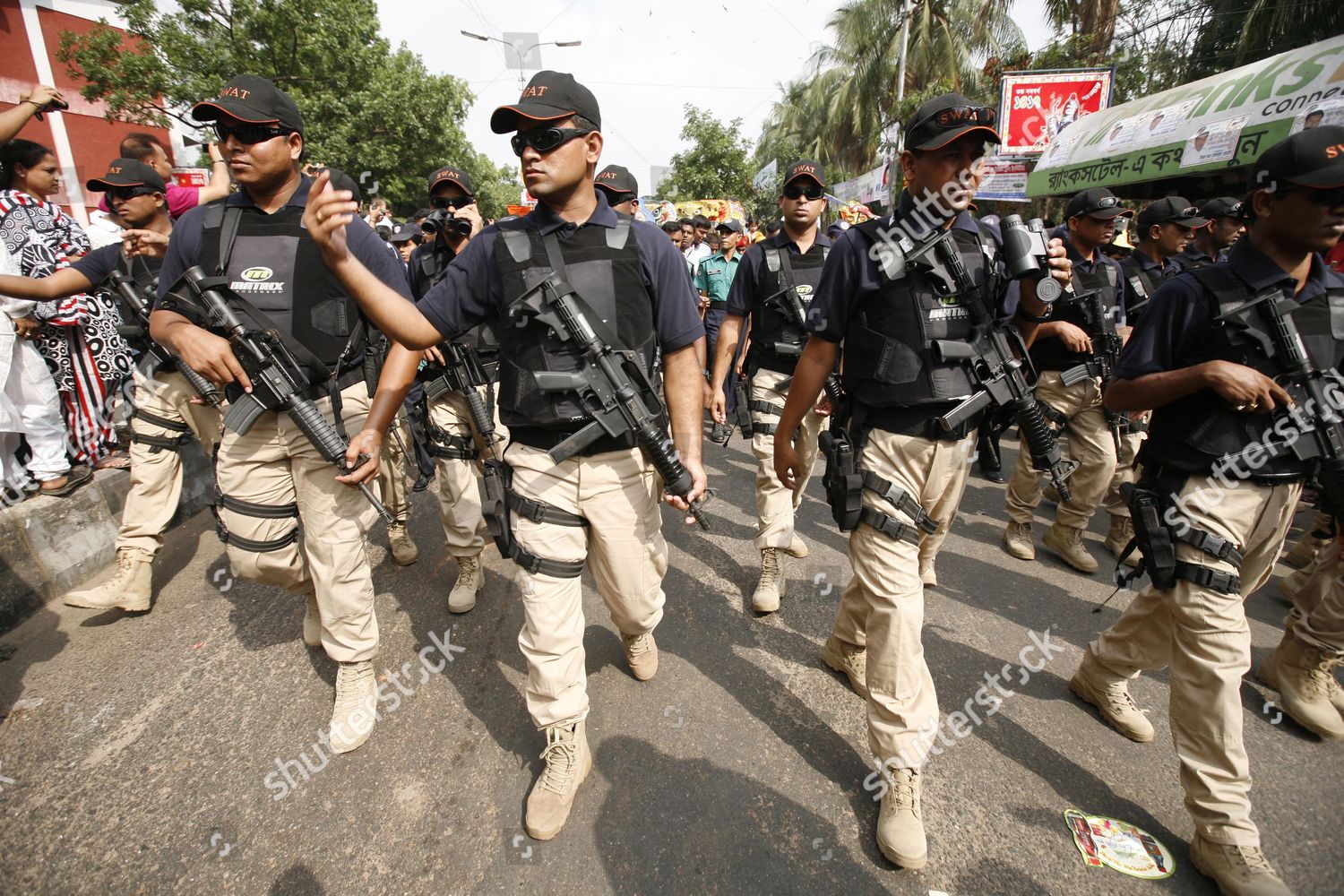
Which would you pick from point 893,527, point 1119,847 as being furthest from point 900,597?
point 1119,847

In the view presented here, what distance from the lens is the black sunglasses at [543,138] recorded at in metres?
1.87

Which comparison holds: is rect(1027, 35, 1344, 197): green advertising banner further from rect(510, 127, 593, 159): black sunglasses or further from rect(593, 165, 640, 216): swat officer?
rect(510, 127, 593, 159): black sunglasses

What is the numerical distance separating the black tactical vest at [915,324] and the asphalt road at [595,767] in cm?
136

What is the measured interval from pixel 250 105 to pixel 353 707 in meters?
2.25

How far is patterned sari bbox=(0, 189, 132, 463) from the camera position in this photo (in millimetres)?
3596

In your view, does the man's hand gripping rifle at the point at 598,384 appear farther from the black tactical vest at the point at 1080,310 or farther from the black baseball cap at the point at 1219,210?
the black baseball cap at the point at 1219,210

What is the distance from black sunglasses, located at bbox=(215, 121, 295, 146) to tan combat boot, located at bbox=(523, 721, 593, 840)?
2.34m

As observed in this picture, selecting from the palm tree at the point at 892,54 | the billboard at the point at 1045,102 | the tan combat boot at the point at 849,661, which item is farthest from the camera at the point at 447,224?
the palm tree at the point at 892,54

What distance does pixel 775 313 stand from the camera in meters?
3.51

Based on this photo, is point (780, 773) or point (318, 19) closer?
point (780, 773)

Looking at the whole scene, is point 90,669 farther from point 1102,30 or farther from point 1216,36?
point 1102,30

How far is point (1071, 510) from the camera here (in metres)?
3.66

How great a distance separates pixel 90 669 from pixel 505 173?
59.6 m

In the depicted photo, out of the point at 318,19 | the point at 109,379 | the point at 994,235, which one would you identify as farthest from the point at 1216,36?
the point at 318,19
